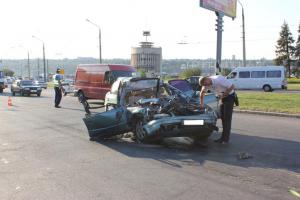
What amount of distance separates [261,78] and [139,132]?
2789 centimetres

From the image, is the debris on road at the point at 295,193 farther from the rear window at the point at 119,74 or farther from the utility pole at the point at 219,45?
the utility pole at the point at 219,45

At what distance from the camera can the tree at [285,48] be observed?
77.2m

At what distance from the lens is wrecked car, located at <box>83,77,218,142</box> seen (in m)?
8.83

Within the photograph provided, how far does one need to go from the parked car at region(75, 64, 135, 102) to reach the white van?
50.1 feet

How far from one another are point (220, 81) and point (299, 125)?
443cm

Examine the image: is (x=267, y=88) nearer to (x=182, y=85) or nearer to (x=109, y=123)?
(x=182, y=85)

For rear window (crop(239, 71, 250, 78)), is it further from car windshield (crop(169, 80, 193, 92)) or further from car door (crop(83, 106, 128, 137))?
car door (crop(83, 106, 128, 137))

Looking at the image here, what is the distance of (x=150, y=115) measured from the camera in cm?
934

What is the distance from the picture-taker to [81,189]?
584cm

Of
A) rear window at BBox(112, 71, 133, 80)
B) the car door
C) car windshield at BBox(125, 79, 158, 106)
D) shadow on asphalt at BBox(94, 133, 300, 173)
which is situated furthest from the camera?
rear window at BBox(112, 71, 133, 80)

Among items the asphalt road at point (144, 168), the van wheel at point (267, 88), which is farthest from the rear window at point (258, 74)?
the asphalt road at point (144, 168)

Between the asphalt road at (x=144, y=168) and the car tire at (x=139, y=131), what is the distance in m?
0.22

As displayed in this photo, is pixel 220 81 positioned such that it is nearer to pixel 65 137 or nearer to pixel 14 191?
pixel 65 137

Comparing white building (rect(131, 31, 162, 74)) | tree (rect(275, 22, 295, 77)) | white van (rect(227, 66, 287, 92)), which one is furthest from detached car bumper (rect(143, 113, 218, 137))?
white building (rect(131, 31, 162, 74))
